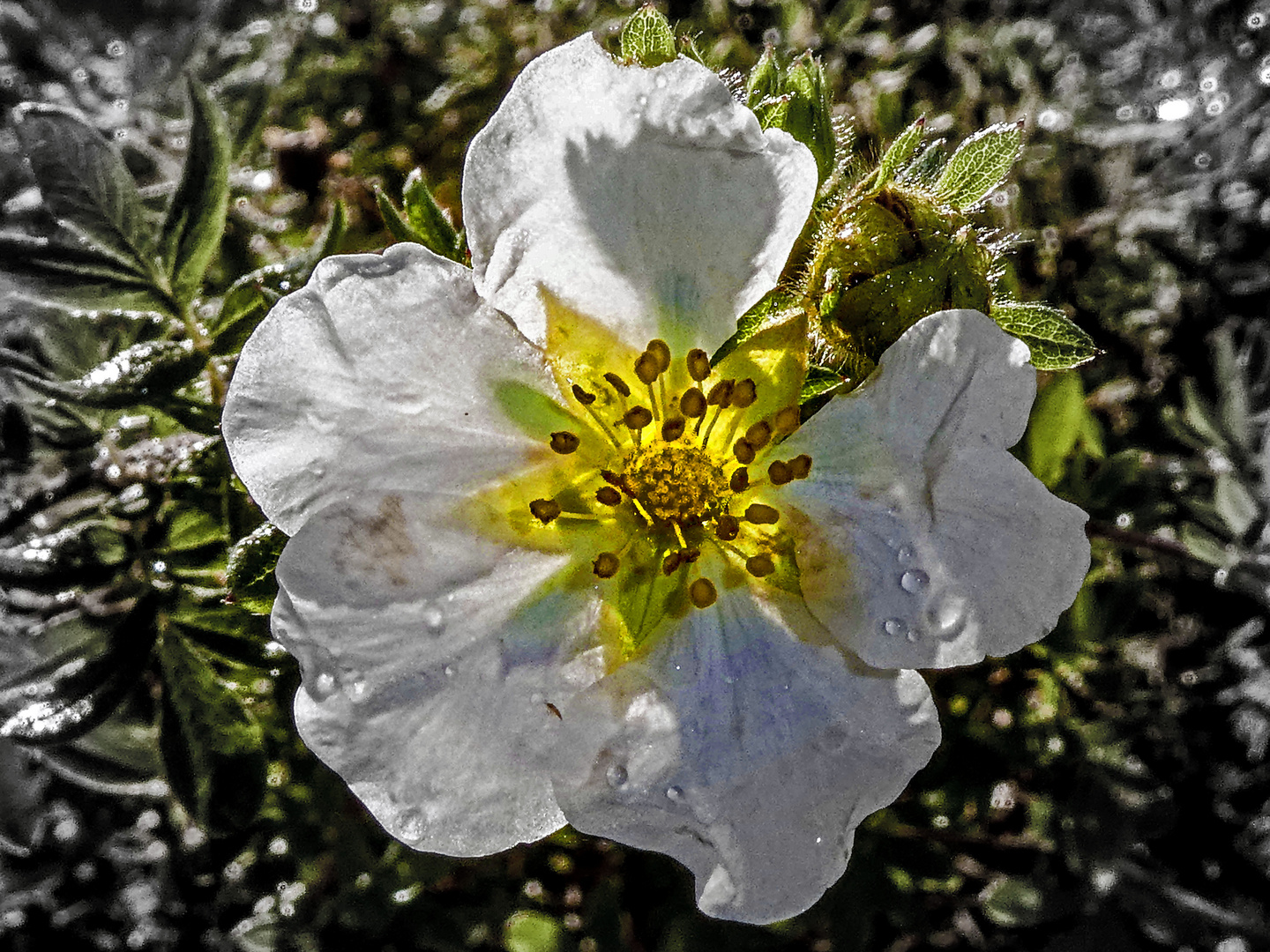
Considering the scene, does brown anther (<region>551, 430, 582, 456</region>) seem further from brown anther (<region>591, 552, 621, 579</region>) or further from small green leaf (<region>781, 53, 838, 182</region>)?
small green leaf (<region>781, 53, 838, 182</region>)

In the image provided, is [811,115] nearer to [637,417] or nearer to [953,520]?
[637,417]

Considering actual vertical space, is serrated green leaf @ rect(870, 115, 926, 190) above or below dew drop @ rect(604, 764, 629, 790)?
above

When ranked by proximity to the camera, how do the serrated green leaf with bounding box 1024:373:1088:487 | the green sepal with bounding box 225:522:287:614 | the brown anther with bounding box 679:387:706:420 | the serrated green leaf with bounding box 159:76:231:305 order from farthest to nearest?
the serrated green leaf with bounding box 1024:373:1088:487 < the serrated green leaf with bounding box 159:76:231:305 < the brown anther with bounding box 679:387:706:420 < the green sepal with bounding box 225:522:287:614

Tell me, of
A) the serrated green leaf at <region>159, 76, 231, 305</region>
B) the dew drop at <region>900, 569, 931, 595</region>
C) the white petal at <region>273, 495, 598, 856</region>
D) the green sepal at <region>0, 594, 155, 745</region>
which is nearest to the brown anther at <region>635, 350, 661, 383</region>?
the white petal at <region>273, 495, 598, 856</region>

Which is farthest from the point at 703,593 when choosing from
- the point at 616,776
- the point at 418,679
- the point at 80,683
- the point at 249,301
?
the point at 80,683

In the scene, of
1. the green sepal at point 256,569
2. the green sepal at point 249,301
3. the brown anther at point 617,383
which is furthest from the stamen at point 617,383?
the green sepal at point 249,301

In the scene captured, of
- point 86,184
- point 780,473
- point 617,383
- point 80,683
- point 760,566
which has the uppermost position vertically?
point 86,184

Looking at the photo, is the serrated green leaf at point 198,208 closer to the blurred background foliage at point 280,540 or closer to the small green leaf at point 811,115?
the blurred background foliage at point 280,540
